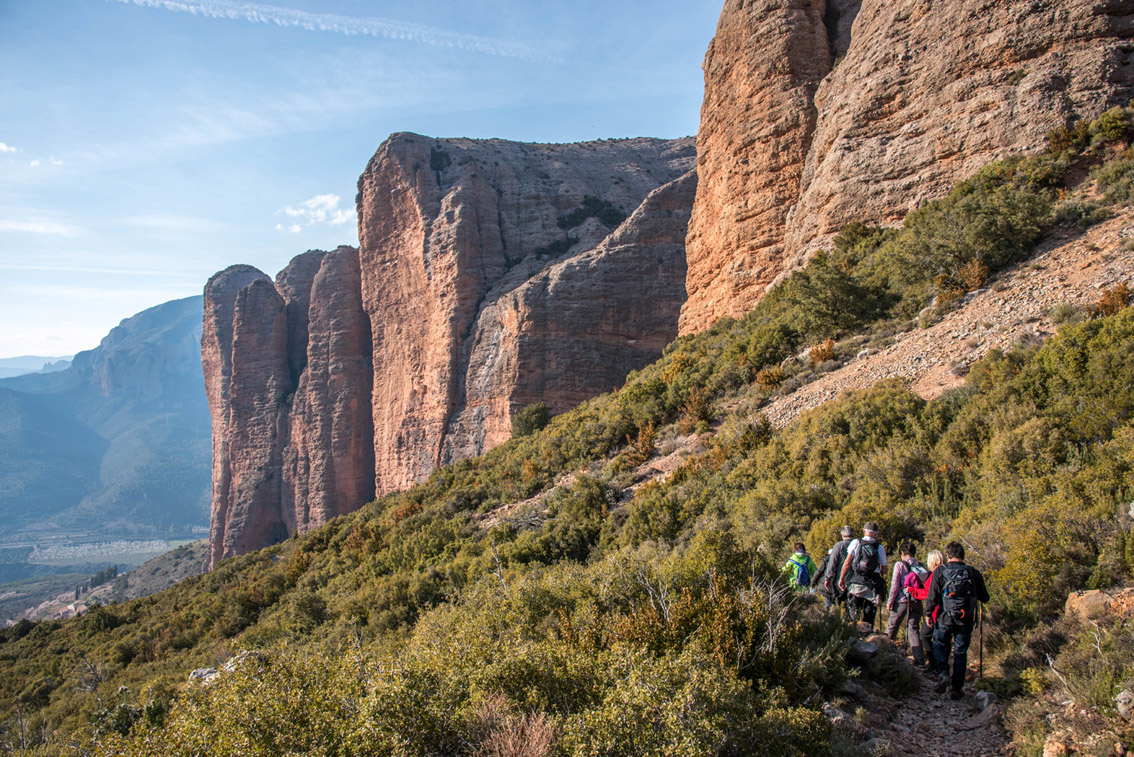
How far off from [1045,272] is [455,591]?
11184 millimetres

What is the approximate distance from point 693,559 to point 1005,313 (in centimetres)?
755

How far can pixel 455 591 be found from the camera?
9.62m

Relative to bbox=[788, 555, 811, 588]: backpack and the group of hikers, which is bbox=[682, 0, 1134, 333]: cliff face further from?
bbox=[788, 555, 811, 588]: backpack

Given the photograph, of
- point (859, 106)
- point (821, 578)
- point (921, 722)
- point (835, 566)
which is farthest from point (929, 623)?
point (859, 106)

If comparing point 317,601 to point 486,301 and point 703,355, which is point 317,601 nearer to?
point 703,355

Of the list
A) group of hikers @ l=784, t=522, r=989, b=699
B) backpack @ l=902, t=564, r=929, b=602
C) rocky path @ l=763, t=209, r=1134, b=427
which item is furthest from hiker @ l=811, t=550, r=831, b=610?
rocky path @ l=763, t=209, r=1134, b=427

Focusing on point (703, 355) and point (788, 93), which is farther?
point (788, 93)

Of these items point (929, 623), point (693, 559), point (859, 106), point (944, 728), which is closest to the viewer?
point (944, 728)

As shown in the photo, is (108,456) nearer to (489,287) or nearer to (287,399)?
(287,399)

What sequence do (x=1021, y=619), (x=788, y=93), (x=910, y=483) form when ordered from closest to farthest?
(x=1021, y=619)
(x=910, y=483)
(x=788, y=93)

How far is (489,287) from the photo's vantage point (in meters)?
A: 37.1

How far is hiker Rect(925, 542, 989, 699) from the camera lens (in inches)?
185

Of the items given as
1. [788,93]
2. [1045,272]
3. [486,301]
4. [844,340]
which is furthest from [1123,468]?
[486,301]

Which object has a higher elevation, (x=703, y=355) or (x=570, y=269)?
(x=570, y=269)
